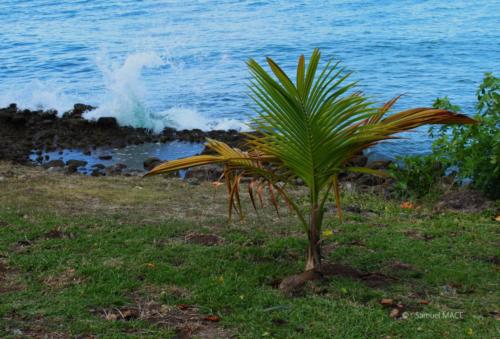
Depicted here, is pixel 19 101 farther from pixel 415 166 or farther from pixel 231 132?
pixel 415 166

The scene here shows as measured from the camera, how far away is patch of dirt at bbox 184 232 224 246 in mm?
6109

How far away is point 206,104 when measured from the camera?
18219mm

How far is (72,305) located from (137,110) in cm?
1170

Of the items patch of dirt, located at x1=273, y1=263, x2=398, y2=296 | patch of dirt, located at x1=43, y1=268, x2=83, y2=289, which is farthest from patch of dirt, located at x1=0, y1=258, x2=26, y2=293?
patch of dirt, located at x1=273, y1=263, x2=398, y2=296

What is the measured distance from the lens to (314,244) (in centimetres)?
512

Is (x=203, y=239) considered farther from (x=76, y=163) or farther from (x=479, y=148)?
(x=76, y=163)

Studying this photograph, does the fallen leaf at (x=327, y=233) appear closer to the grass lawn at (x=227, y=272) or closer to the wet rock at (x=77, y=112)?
the grass lawn at (x=227, y=272)

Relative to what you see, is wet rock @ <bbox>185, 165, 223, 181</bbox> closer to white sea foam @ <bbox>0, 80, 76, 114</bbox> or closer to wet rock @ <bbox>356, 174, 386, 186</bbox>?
wet rock @ <bbox>356, 174, 386, 186</bbox>

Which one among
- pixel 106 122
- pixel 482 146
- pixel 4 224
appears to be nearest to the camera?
pixel 4 224

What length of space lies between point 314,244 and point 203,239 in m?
1.37

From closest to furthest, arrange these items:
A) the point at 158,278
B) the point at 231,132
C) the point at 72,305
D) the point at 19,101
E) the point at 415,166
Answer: the point at 72,305, the point at 158,278, the point at 415,166, the point at 231,132, the point at 19,101

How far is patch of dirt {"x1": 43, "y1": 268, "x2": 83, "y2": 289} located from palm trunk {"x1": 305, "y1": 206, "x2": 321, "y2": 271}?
5.26 ft

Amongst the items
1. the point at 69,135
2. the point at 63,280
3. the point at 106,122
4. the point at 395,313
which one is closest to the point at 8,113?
the point at 69,135

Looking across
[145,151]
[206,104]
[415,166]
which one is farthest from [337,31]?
[415,166]
